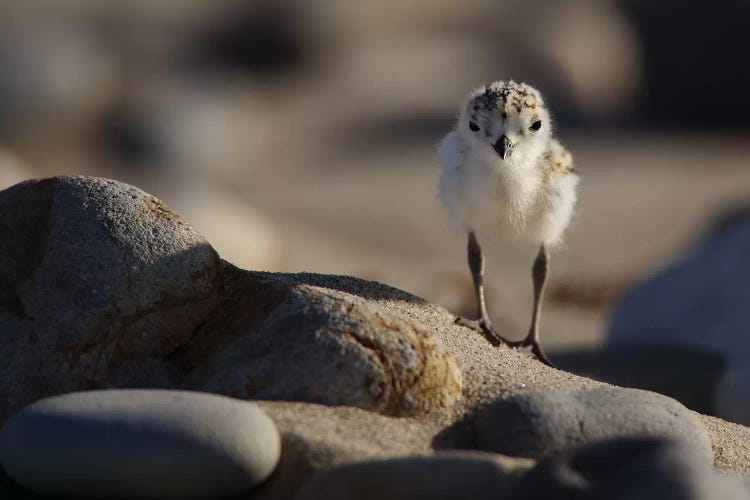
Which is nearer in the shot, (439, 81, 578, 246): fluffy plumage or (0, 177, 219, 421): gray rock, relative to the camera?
(0, 177, 219, 421): gray rock

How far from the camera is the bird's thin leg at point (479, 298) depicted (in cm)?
520

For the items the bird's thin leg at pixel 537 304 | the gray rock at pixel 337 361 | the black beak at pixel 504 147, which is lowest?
the gray rock at pixel 337 361

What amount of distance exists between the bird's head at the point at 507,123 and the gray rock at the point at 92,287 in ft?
4.63

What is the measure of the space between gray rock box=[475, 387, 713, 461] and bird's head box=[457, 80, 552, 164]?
1488mm

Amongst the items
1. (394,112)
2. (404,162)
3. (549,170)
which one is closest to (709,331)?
(549,170)

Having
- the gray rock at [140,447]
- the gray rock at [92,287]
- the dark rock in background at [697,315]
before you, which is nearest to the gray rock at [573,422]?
the gray rock at [140,447]

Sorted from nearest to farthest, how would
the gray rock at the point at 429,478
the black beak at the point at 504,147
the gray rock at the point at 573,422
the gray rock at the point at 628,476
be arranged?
the gray rock at the point at 628,476 < the gray rock at the point at 429,478 < the gray rock at the point at 573,422 < the black beak at the point at 504,147

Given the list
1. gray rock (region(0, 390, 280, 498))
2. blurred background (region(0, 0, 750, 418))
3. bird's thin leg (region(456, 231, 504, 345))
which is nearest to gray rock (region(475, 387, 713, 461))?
gray rock (region(0, 390, 280, 498))

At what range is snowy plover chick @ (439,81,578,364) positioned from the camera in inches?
204

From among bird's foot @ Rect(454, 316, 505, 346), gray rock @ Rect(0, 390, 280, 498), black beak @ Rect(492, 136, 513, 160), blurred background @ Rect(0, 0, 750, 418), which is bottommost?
gray rock @ Rect(0, 390, 280, 498)

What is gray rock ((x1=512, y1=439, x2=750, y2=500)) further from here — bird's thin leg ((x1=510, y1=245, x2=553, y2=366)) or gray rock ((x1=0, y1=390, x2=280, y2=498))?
bird's thin leg ((x1=510, y1=245, x2=553, y2=366))

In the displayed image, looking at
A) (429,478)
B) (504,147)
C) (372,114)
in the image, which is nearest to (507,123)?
(504,147)

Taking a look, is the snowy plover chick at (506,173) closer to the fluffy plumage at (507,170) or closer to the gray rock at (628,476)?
the fluffy plumage at (507,170)

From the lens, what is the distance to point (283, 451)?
353 centimetres
